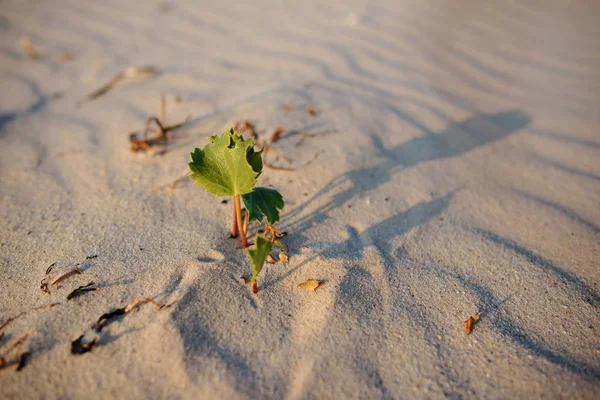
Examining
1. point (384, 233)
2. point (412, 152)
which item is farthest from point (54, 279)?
point (412, 152)

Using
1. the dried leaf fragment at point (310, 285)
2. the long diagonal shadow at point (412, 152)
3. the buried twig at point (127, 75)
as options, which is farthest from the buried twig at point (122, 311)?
the buried twig at point (127, 75)

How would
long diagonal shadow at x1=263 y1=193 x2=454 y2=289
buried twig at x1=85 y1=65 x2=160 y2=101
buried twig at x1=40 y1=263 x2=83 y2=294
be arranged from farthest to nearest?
buried twig at x1=85 y1=65 x2=160 y2=101 → long diagonal shadow at x1=263 y1=193 x2=454 y2=289 → buried twig at x1=40 y1=263 x2=83 y2=294

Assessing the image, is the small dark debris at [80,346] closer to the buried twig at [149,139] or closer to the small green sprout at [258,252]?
the small green sprout at [258,252]

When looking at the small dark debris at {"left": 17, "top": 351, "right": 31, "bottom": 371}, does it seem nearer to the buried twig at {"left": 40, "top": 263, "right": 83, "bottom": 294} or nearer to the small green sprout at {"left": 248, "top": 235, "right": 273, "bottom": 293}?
the buried twig at {"left": 40, "top": 263, "right": 83, "bottom": 294}

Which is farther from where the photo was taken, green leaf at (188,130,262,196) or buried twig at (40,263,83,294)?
buried twig at (40,263,83,294)

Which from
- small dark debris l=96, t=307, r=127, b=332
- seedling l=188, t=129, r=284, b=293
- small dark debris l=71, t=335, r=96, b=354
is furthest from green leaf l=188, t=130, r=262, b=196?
small dark debris l=71, t=335, r=96, b=354

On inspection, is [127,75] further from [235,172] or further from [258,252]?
[258,252]

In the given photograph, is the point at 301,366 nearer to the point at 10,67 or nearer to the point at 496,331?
the point at 496,331
